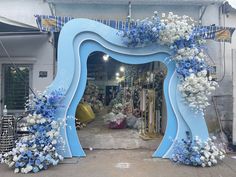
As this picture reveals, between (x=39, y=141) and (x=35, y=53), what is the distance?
12.3ft

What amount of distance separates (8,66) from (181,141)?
19.2ft

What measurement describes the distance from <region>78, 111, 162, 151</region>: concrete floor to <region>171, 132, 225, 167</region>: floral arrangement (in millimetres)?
1362

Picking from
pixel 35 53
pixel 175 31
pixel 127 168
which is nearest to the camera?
pixel 127 168

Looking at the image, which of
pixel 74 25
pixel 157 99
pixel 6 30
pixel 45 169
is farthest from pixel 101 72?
pixel 45 169

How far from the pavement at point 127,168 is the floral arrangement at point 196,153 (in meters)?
0.13

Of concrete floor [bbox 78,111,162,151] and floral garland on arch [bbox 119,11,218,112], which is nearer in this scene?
floral garland on arch [bbox 119,11,218,112]

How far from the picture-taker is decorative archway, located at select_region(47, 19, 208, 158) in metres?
7.43

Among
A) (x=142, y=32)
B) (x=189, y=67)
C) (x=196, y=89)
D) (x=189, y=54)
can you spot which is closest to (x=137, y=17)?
(x=142, y=32)

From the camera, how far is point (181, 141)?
739 cm

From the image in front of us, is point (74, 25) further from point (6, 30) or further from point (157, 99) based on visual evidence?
point (157, 99)

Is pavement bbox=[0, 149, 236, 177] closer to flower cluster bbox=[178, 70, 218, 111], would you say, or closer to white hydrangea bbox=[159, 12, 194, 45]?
flower cluster bbox=[178, 70, 218, 111]

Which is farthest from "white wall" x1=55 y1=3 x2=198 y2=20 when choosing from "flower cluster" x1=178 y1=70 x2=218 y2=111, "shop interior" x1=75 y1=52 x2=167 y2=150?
"flower cluster" x1=178 y1=70 x2=218 y2=111

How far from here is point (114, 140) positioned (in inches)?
351

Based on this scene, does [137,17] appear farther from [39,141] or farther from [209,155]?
[39,141]
